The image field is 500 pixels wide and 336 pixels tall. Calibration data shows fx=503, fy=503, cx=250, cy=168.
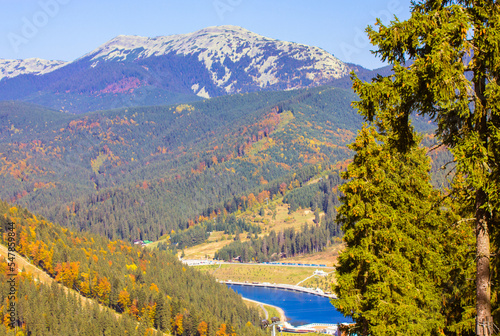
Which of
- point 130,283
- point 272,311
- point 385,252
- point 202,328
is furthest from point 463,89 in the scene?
point 272,311

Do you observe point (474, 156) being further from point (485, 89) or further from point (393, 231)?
point (393, 231)

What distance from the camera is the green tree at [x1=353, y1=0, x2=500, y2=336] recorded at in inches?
575

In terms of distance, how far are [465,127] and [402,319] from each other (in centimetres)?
→ 1204

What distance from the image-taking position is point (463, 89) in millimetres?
14453

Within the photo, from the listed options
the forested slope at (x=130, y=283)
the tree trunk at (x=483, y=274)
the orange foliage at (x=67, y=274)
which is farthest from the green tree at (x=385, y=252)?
the orange foliage at (x=67, y=274)

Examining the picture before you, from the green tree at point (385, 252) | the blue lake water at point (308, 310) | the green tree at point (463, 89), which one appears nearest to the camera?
the green tree at point (463, 89)

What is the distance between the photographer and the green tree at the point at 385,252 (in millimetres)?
24406

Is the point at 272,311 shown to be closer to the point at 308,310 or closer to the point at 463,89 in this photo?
the point at 308,310

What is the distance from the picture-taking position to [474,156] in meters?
14.7

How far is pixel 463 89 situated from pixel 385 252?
42.5ft

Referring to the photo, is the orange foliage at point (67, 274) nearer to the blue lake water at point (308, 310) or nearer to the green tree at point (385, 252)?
the blue lake water at point (308, 310)

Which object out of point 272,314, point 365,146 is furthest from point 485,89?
point 272,314

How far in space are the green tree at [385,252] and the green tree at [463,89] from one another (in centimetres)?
892

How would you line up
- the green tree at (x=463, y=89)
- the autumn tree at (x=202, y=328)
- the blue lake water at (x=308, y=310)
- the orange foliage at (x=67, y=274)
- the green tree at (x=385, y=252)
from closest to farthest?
the green tree at (x=463, y=89) < the green tree at (x=385, y=252) < the autumn tree at (x=202, y=328) < the orange foliage at (x=67, y=274) < the blue lake water at (x=308, y=310)
